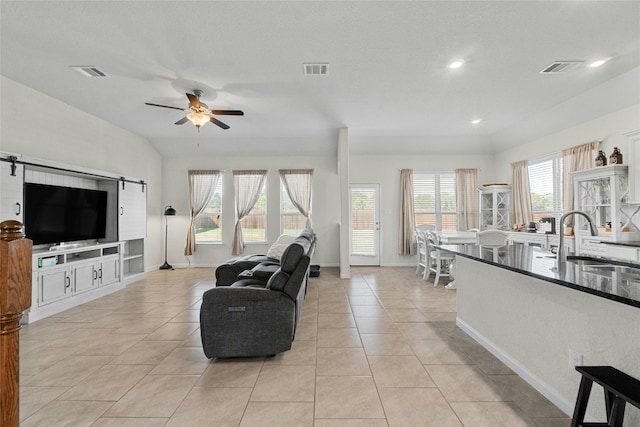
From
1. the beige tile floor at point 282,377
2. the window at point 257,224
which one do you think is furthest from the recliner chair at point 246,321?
the window at point 257,224

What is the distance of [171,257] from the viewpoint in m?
7.38

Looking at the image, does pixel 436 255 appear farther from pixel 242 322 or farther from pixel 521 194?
pixel 242 322

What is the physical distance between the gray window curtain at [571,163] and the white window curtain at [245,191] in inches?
236

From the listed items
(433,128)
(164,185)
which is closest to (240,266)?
(164,185)

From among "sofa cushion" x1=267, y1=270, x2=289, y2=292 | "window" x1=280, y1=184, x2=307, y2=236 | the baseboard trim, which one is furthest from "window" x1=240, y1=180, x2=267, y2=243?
the baseboard trim

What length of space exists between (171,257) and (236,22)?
20.2ft

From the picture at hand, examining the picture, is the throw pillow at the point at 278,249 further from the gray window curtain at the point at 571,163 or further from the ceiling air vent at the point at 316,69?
the gray window curtain at the point at 571,163

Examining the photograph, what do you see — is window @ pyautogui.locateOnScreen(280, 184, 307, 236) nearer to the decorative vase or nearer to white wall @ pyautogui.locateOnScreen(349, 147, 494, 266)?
white wall @ pyautogui.locateOnScreen(349, 147, 494, 266)

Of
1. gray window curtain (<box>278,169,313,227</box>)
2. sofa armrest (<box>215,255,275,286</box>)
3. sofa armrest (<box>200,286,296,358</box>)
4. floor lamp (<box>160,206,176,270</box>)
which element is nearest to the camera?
sofa armrest (<box>200,286,296,358</box>)

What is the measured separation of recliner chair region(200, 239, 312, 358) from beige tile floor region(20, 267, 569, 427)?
5.0 inches

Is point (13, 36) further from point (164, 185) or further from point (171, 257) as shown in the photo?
point (171, 257)

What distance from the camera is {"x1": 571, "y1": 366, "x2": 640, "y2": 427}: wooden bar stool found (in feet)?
4.16

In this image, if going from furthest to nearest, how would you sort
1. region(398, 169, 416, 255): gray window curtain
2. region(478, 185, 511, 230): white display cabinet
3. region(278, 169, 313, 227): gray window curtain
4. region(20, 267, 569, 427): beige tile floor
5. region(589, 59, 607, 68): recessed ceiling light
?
1. region(278, 169, 313, 227): gray window curtain
2. region(398, 169, 416, 255): gray window curtain
3. region(478, 185, 511, 230): white display cabinet
4. region(589, 59, 607, 68): recessed ceiling light
5. region(20, 267, 569, 427): beige tile floor

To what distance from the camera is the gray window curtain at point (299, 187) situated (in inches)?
286
